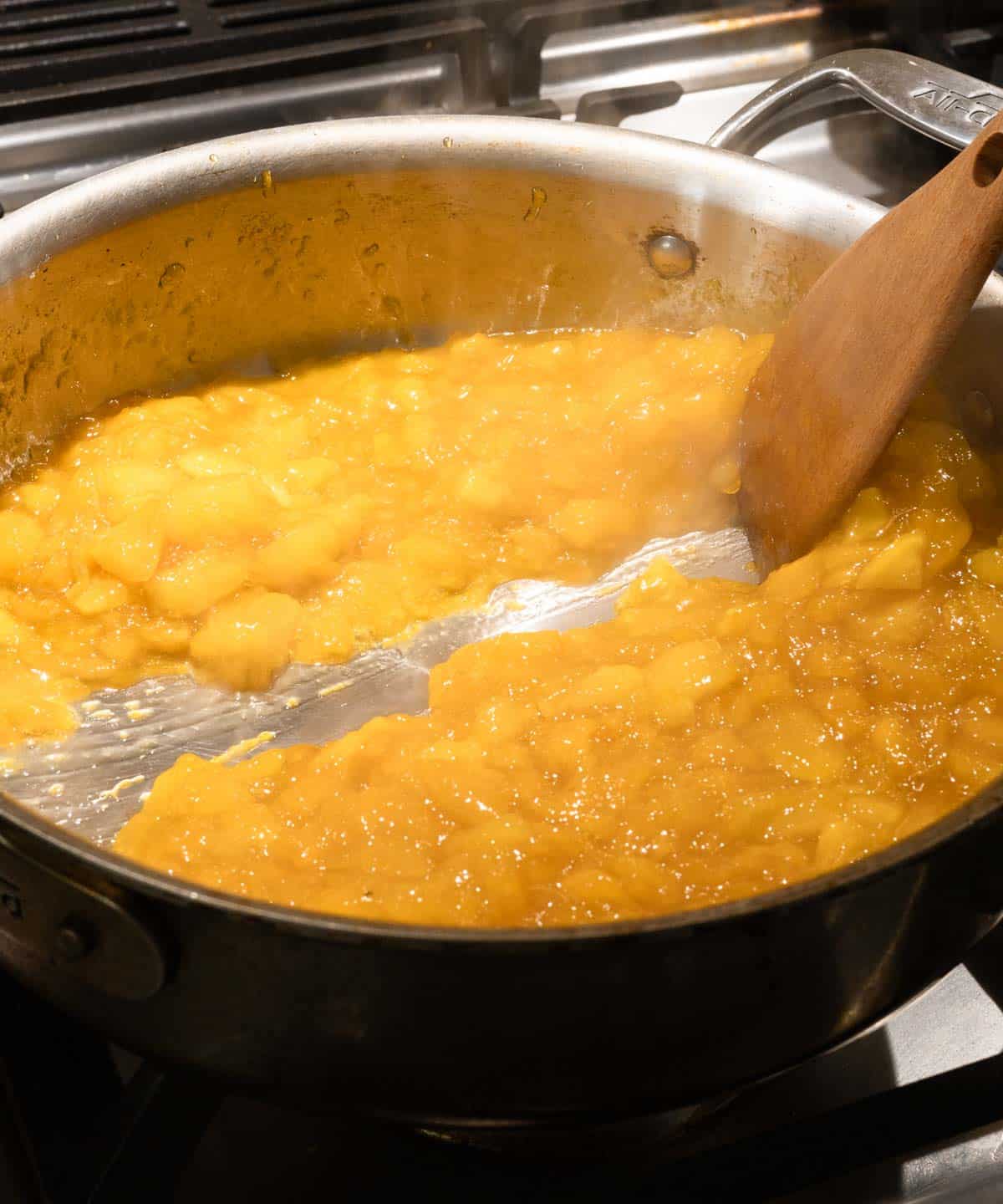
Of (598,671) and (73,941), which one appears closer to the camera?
(73,941)

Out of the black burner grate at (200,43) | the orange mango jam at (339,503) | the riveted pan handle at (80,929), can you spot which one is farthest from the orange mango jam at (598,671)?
the black burner grate at (200,43)

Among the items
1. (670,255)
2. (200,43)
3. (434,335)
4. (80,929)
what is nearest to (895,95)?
(670,255)

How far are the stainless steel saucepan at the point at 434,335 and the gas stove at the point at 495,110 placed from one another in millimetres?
153

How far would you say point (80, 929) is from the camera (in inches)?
19.6

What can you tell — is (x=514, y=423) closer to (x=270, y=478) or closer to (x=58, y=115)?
→ (x=270, y=478)

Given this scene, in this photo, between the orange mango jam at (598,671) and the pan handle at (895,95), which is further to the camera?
the pan handle at (895,95)

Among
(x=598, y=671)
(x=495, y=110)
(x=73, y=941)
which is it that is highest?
(x=495, y=110)

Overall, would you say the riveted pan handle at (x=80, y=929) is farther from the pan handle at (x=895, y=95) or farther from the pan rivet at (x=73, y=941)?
the pan handle at (x=895, y=95)

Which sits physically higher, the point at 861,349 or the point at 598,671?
the point at 861,349

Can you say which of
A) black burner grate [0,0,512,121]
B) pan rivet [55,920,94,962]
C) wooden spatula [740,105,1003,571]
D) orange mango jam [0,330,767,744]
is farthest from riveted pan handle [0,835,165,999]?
black burner grate [0,0,512,121]

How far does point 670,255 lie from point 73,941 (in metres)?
0.83

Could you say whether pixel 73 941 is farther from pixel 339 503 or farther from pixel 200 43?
pixel 200 43

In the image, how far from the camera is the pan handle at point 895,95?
0.93 m

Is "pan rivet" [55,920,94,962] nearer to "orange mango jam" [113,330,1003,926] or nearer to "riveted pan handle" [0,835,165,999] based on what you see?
"riveted pan handle" [0,835,165,999]
